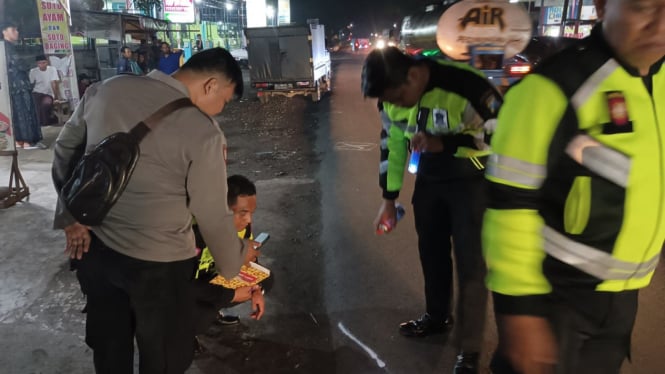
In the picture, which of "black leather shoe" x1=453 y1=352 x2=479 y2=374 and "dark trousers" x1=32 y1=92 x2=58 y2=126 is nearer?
"black leather shoe" x1=453 y1=352 x2=479 y2=374

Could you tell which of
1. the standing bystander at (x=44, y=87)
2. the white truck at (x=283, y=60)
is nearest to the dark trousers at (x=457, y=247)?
the standing bystander at (x=44, y=87)

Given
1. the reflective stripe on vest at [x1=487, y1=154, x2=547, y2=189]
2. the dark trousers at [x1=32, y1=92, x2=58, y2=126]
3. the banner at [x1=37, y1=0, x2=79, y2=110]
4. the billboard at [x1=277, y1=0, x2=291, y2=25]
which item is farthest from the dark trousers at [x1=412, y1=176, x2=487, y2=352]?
the billboard at [x1=277, y1=0, x2=291, y2=25]

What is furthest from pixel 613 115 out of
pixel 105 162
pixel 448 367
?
pixel 448 367

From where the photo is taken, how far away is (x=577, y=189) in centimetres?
149

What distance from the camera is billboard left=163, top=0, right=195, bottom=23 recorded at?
2673 centimetres

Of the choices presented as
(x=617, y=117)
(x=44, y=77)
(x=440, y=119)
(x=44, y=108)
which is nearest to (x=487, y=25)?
(x=440, y=119)

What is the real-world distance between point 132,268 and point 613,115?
189cm

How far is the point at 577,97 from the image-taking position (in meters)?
1.43

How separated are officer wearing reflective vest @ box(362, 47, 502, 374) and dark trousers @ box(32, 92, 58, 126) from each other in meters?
11.0

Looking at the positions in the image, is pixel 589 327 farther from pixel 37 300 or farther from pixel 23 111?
pixel 23 111

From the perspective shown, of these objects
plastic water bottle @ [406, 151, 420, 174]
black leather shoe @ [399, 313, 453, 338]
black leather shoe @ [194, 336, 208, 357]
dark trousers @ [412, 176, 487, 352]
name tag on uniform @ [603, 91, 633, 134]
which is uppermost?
name tag on uniform @ [603, 91, 633, 134]

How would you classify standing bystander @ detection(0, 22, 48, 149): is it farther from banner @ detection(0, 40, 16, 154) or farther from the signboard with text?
banner @ detection(0, 40, 16, 154)

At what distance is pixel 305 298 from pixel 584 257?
2823 millimetres

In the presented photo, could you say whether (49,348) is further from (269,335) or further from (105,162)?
(105,162)
